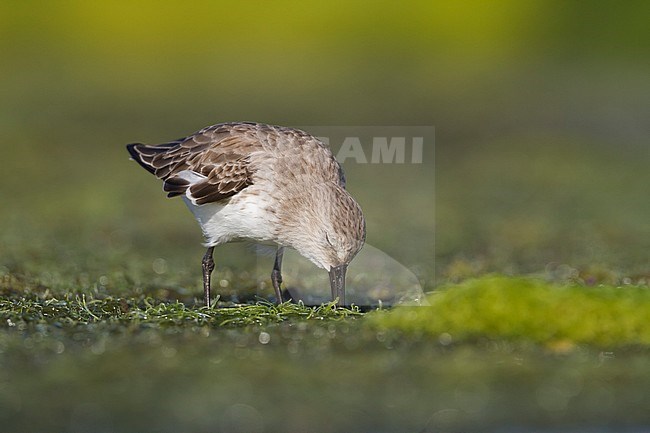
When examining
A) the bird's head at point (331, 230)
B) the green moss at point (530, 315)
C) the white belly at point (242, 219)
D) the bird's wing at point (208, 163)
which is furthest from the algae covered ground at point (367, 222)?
the bird's wing at point (208, 163)

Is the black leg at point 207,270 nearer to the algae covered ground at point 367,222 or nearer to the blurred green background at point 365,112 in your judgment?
the algae covered ground at point 367,222

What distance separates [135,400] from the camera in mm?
6918

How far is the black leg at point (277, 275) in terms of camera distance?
33.0 feet

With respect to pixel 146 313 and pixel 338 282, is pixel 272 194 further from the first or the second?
pixel 146 313

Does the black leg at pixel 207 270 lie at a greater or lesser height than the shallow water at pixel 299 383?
greater

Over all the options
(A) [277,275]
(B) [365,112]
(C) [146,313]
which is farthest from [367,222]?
(B) [365,112]

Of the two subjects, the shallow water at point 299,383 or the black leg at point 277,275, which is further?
the black leg at point 277,275

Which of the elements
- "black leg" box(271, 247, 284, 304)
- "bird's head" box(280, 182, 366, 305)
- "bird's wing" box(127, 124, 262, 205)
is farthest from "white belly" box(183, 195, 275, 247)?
"black leg" box(271, 247, 284, 304)

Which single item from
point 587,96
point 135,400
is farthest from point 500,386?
point 587,96

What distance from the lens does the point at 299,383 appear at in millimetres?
7336

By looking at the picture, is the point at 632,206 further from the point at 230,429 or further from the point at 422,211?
the point at 230,429

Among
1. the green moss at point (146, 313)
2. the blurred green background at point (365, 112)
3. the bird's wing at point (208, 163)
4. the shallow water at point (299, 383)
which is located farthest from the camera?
the blurred green background at point (365, 112)

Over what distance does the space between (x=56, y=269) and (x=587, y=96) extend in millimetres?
11540

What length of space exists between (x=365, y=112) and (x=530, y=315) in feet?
33.2
